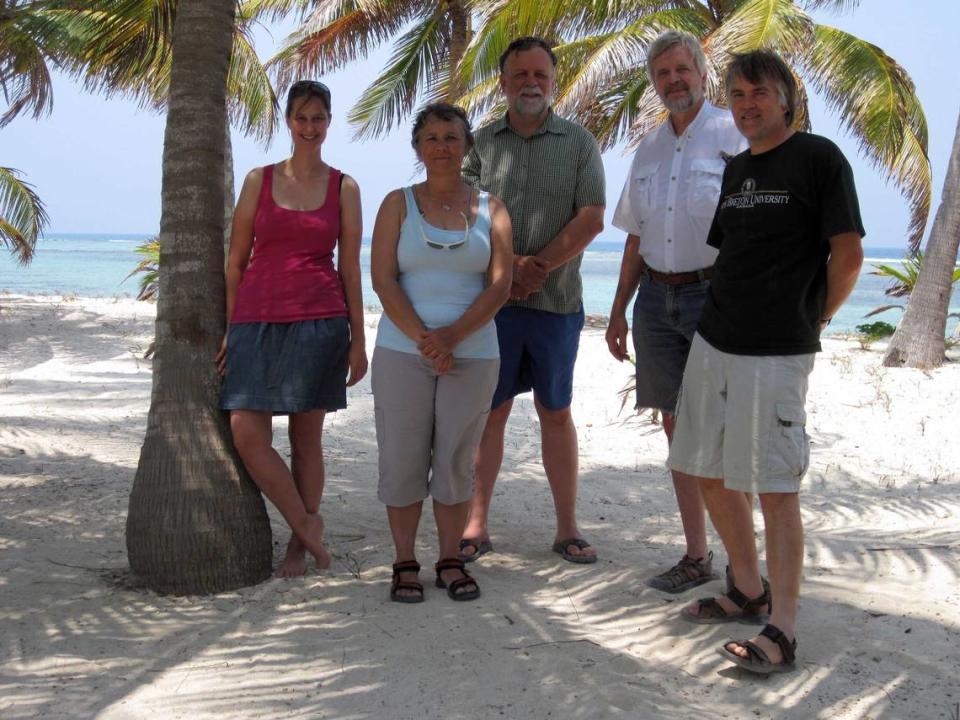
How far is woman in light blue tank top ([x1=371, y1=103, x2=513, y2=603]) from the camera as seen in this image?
4.04 meters

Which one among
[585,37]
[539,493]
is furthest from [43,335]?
[539,493]

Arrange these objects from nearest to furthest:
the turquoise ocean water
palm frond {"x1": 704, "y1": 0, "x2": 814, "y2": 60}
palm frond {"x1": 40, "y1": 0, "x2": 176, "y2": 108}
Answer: palm frond {"x1": 40, "y1": 0, "x2": 176, "y2": 108} → palm frond {"x1": 704, "y1": 0, "x2": 814, "y2": 60} → the turquoise ocean water

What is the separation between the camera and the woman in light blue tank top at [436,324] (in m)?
4.04

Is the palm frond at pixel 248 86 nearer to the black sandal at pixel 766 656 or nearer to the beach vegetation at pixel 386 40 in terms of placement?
the beach vegetation at pixel 386 40

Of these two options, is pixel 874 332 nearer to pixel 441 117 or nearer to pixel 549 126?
pixel 549 126

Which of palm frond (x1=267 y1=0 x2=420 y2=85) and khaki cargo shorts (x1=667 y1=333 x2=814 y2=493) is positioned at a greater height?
palm frond (x1=267 y1=0 x2=420 y2=85)

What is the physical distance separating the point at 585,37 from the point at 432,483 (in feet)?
42.1

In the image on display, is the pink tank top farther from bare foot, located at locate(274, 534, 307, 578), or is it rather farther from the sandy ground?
the sandy ground

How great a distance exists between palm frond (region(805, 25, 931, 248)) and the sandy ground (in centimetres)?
856

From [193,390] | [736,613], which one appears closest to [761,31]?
[736,613]

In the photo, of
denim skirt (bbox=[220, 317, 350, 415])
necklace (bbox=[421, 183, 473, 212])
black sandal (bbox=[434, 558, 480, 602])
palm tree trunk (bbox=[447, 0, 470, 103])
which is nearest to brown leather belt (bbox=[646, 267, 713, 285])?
necklace (bbox=[421, 183, 473, 212])

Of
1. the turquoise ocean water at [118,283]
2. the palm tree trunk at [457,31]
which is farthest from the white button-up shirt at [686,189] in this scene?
the turquoise ocean water at [118,283]

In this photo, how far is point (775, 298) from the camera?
3475mm

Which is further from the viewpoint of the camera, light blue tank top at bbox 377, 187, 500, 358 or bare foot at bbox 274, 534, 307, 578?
bare foot at bbox 274, 534, 307, 578
